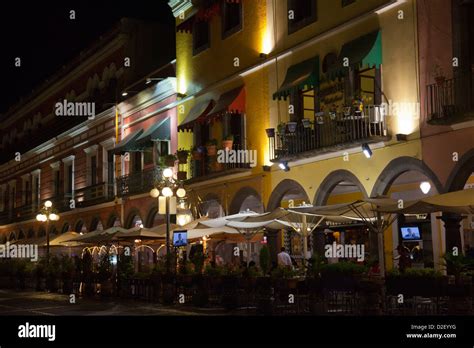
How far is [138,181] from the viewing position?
3359 centimetres

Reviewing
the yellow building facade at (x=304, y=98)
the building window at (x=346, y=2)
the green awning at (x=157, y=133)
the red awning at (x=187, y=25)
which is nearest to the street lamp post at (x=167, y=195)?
the yellow building facade at (x=304, y=98)

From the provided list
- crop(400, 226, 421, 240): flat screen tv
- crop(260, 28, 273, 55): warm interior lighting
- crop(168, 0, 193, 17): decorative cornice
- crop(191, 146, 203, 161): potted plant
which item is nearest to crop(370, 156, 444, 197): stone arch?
crop(400, 226, 421, 240): flat screen tv

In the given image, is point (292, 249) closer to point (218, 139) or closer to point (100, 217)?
point (218, 139)

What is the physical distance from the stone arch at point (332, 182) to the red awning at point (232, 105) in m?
4.91

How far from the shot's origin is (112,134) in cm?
3669

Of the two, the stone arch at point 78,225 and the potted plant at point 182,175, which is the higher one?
the potted plant at point 182,175

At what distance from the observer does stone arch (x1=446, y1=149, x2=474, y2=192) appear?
1825 cm

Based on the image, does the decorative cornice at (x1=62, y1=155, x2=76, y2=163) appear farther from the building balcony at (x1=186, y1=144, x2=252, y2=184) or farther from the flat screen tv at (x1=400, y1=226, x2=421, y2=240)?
the flat screen tv at (x1=400, y1=226, x2=421, y2=240)

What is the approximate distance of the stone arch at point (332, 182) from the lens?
71.7ft

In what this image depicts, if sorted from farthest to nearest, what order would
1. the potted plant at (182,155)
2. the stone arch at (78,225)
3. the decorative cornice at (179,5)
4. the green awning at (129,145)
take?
1. the stone arch at (78,225)
2. the green awning at (129,145)
3. the decorative cornice at (179,5)
4. the potted plant at (182,155)

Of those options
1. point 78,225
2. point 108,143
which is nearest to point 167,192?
point 108,143

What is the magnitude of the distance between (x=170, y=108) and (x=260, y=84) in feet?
21.0

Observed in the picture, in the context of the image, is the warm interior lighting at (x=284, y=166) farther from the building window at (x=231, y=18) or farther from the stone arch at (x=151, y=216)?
the stone arch at (x=151, y=216)

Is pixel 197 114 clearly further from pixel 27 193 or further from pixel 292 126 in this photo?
pixel 27 193
